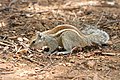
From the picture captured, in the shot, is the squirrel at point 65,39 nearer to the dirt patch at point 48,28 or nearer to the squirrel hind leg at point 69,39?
the squirrel hind leg at point 69,39

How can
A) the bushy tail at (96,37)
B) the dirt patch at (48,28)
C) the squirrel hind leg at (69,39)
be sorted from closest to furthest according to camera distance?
1. the dirt patch at (48,28)
2. the squirrel hind leg at (69,39)
3. the bushy tail at (96,37)

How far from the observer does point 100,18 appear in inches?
331

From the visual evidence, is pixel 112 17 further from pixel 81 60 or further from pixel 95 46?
pixel 81 60

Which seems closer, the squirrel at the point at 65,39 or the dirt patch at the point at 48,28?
the dirt patch at the point at 48,28

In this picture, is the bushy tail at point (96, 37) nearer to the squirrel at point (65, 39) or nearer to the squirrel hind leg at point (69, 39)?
the squirrel at point (65, 39)

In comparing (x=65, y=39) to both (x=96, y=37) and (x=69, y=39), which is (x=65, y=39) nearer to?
(x=69, y=39)

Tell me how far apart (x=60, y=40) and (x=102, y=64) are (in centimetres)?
97

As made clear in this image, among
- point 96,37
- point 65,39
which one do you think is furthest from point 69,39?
point 96,37

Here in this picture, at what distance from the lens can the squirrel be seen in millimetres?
6359

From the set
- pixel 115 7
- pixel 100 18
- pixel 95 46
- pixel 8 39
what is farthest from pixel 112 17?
pixel 8 39

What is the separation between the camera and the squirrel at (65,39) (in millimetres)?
6359

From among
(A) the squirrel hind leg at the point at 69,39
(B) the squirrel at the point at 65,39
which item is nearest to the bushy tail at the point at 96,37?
(B) the squirrel at the point at 65,39

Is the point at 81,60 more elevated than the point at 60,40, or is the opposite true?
the point at 60,40

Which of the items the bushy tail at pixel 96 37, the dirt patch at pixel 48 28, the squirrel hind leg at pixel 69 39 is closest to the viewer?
the dirt patch at pixel 48 28
